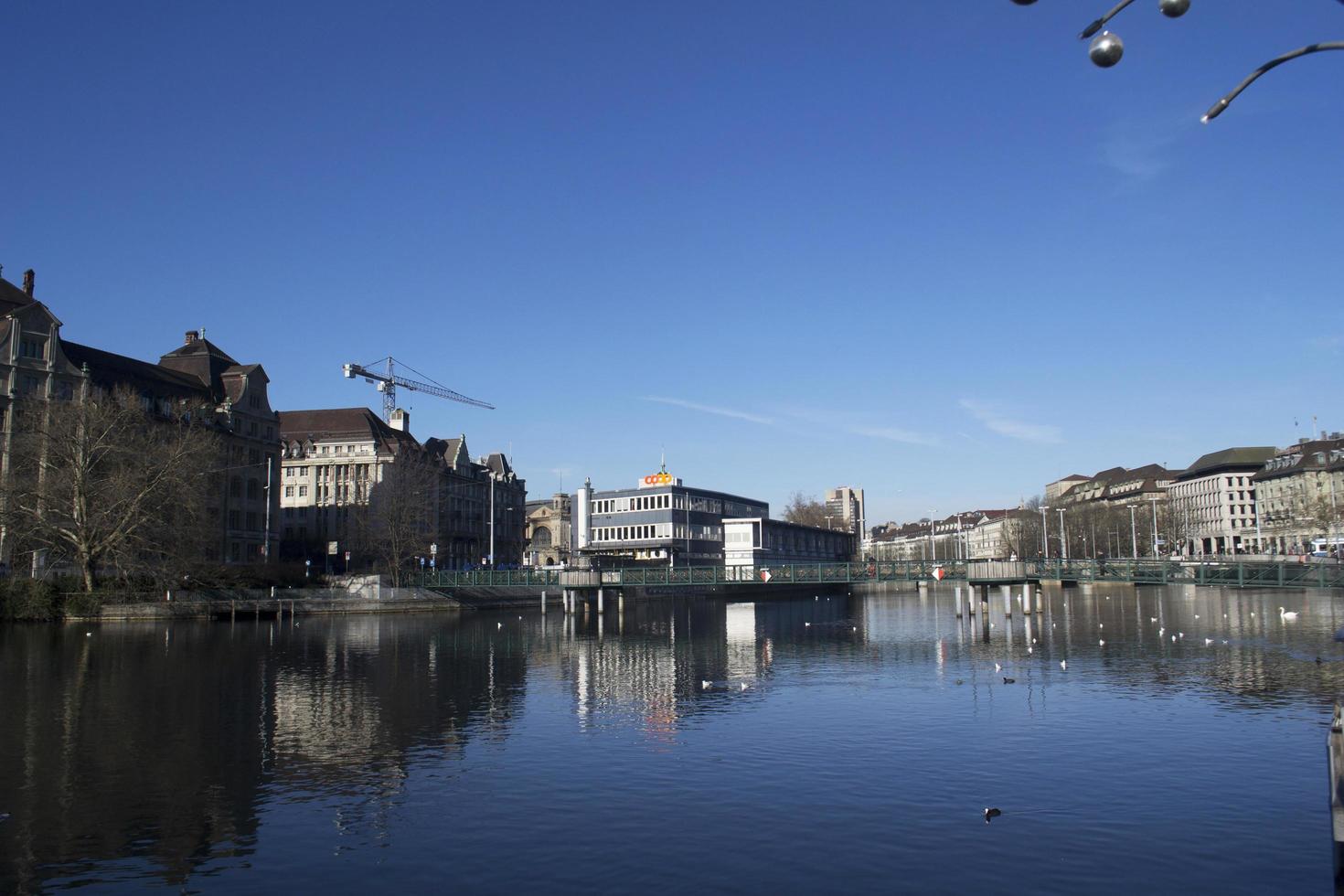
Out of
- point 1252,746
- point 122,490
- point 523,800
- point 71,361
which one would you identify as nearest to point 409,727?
point 523,800

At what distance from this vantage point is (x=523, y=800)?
2264cm

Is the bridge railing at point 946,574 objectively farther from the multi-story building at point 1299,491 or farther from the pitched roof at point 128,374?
the multi-story building at point 1299,491

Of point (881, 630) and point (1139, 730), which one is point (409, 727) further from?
point (881, 630)

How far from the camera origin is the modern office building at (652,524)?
15362 cm

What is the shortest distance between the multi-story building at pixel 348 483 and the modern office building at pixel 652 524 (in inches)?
711

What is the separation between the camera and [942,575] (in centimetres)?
7875

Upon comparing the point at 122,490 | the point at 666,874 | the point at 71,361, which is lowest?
the point at 666,874

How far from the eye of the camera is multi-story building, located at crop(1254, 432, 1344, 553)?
145 metres

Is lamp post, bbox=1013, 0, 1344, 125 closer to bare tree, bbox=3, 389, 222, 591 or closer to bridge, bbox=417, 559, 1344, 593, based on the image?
bridge, bbox=417, 559, 1344, 593

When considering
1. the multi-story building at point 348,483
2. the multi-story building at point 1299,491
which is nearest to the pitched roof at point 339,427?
the multi-story building at point 348,483

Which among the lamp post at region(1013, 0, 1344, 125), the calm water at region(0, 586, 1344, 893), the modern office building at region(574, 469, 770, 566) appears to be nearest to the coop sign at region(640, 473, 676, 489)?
the modern office building at region(574, 469, 770, 566)

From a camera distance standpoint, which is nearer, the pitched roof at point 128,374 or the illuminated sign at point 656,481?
the pitched roof at point 128,374

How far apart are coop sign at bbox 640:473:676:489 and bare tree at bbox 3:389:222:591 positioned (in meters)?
83.6

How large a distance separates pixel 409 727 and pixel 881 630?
4468 cm
